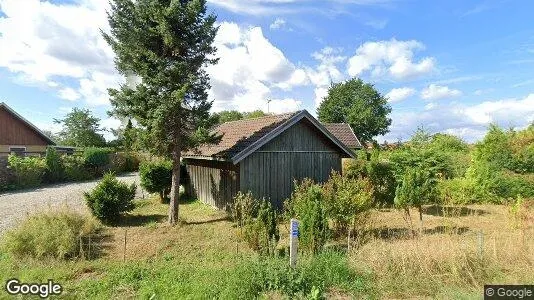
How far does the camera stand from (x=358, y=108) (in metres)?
49.8

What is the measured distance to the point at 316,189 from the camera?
1080cm

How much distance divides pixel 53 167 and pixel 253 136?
63.8 feet

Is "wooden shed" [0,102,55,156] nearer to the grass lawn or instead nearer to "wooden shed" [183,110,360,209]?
"wooden shed" [183,110,360,209]

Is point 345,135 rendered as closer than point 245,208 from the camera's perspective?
No

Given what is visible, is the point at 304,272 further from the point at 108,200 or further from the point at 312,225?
the point at 108,200

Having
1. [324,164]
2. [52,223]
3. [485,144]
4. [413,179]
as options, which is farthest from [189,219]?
[485,144]

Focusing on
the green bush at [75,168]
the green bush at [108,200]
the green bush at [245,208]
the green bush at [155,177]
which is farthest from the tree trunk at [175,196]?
the green bush at [75,168]

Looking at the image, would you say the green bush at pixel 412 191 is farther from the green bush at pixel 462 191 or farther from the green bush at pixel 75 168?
the green bush at pixel 75 168

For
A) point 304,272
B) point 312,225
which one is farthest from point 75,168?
point 304,272

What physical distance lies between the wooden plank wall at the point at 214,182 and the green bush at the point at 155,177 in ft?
5.68

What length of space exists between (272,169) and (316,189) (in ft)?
16.2

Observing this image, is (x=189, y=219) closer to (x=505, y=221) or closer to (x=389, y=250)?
(x=389, y=250)

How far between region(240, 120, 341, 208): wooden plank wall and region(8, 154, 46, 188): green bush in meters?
18.7

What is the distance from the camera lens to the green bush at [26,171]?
2445cm
